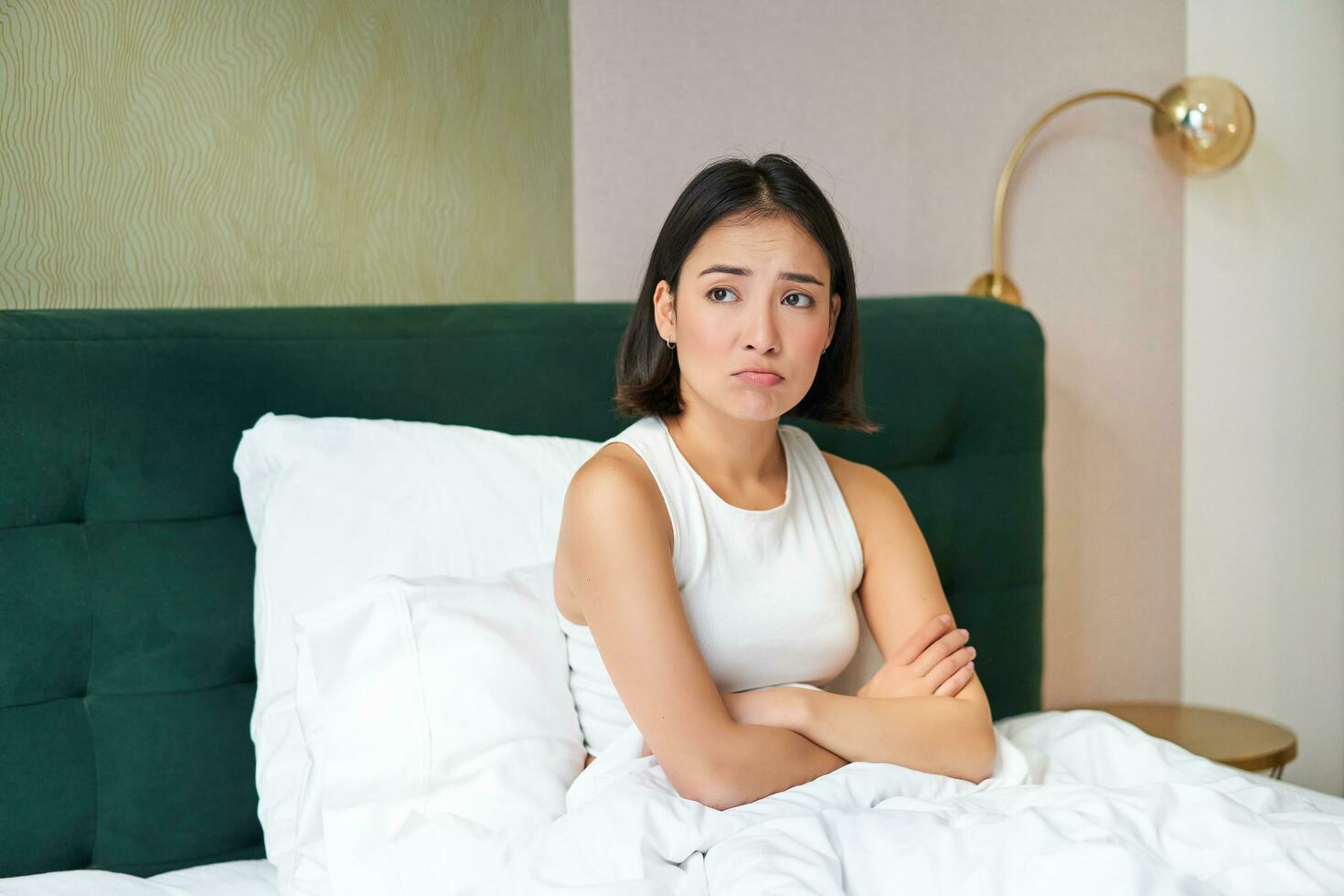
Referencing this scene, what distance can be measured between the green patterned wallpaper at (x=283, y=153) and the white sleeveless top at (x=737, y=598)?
2.15 ft

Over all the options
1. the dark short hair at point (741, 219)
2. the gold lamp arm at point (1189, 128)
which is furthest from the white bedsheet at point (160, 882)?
the gold lamp arm at point (1189, 128)

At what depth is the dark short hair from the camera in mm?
1579

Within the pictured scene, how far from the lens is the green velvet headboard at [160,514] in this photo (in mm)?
1529

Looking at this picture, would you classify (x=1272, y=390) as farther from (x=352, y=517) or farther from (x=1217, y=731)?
(x=352, y=517)

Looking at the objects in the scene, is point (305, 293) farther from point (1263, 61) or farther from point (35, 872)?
point (1263, 61)

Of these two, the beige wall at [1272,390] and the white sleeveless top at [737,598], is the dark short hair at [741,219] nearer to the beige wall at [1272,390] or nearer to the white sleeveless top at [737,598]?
the white sleeveless top at [737,598]

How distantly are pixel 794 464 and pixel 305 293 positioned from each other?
2.79ft

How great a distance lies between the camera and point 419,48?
2033 mm

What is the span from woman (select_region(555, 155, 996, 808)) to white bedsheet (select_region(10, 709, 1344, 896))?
0.07m

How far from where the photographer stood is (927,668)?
1602mm

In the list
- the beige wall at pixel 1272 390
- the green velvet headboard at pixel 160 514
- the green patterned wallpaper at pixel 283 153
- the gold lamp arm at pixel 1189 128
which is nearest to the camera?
the green velvet headboard at pixel 160 514

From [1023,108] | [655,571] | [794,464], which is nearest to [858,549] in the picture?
[794,464]

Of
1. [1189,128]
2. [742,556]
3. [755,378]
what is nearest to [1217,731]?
[1189,128]

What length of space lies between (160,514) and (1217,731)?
2.01 m
